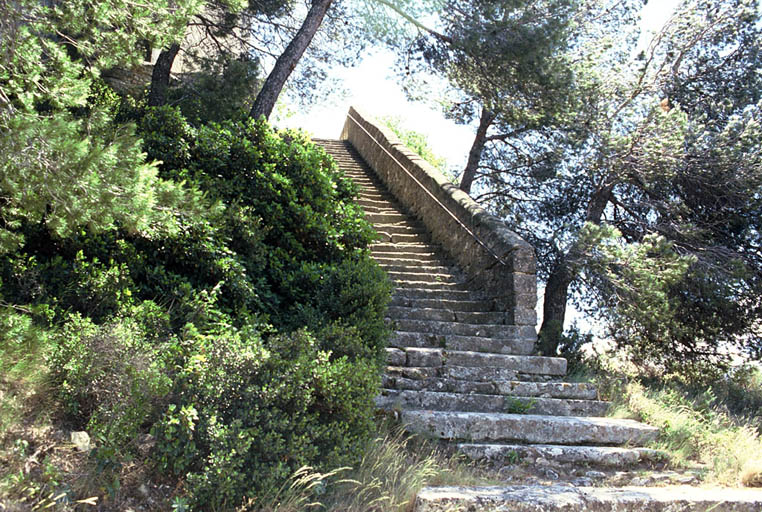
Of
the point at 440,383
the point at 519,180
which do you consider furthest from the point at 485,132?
the point at 440,383

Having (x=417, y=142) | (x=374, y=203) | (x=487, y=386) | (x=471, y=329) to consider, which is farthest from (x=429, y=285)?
(x=417, y=142)

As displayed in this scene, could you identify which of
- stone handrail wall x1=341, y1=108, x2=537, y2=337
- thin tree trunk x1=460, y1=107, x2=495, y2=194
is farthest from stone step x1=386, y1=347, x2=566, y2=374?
thin tree trunk x1=460, y1=107, x2=495, y2=194

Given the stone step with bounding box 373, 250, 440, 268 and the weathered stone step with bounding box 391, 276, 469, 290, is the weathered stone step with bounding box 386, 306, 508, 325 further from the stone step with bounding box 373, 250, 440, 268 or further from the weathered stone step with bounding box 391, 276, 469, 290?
the stone step with bounding box 373, 250, 440, 268

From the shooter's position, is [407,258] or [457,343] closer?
[457,343]

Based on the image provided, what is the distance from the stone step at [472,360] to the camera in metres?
6.91

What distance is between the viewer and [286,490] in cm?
393

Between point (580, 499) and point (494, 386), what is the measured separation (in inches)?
91.9

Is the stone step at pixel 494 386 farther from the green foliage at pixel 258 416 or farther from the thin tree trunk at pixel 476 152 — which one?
the thin tree trunk at pixel 476 152

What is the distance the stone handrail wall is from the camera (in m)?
8.05

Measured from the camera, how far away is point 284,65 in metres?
10.3

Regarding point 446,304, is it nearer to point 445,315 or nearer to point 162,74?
point 445,315

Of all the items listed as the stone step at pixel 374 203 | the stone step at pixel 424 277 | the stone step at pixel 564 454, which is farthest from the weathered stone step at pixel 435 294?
the stone step at pixel 374 203

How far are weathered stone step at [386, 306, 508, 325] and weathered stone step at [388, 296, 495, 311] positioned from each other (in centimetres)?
15

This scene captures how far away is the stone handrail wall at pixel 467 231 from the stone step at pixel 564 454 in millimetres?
2198
